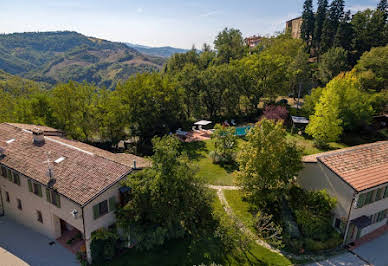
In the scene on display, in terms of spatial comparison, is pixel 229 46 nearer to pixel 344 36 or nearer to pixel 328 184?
pixel 344 36

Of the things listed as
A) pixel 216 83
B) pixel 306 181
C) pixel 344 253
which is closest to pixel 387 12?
pixel 216 83

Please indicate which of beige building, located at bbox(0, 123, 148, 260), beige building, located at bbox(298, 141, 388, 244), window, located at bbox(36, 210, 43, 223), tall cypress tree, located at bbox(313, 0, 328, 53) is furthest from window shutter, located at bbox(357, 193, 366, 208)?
tall cypress tree, located at bbox(313, 0, 328, 53)

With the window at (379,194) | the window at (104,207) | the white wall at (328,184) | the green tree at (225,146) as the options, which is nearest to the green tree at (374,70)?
the green tree at (225,146)

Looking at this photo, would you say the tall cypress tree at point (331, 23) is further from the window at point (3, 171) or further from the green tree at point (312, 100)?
the window at point (3, 171)

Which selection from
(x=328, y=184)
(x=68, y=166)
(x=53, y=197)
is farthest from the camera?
(x=328, y=184)

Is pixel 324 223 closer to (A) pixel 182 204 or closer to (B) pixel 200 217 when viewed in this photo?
(B) pixel 200 217

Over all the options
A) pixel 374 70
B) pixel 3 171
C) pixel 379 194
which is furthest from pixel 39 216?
pixel 374 70

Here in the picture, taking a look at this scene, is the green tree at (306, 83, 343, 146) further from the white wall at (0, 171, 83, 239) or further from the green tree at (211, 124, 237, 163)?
the white wall at (0, 171, 83, 239)
